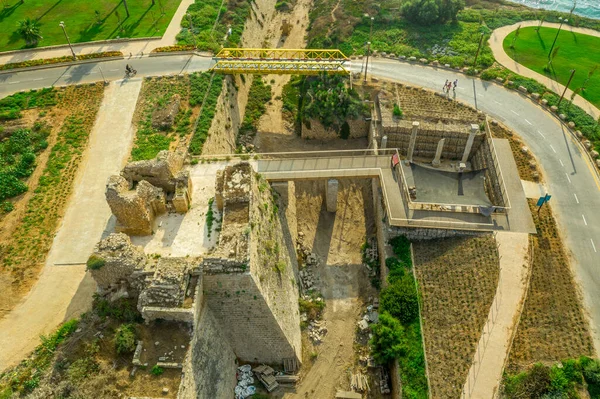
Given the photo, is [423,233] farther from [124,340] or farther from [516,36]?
[516,36]

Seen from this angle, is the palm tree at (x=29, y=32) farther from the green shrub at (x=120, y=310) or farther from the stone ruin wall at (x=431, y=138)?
the stone ruin wall at (x=431, y=138)

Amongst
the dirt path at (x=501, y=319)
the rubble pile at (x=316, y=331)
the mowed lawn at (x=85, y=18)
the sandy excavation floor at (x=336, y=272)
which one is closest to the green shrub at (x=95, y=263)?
the sandy excavation floor at (x=336, y=272)

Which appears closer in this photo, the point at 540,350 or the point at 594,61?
the point at 540,350

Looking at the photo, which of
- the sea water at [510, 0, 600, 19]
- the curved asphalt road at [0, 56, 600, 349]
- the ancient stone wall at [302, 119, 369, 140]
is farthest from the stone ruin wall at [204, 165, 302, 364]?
the sea water at [510, 0, 600, 19]

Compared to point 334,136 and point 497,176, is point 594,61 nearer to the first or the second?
point 497,176

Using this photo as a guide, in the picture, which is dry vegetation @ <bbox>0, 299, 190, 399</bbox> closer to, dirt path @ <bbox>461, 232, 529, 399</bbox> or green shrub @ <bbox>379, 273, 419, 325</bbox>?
green shrub @ <bbox>379, 273, 419, 325</bbox>

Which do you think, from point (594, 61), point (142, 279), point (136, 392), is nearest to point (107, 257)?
point (142, 279)
